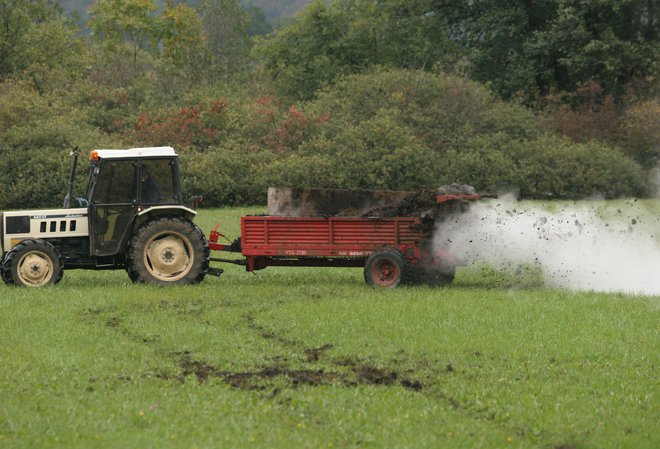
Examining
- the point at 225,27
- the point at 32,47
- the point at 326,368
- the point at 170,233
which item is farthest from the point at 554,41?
the point at 326,368

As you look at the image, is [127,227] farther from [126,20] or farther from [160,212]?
[126,20]

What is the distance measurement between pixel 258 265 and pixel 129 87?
26.4m

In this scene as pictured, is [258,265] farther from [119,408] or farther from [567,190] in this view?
[567,190]

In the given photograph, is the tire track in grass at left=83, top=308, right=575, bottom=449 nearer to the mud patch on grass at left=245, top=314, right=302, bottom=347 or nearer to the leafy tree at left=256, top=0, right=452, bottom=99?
the mud patch on grass at left=245, top=314, right=302, bottom=347

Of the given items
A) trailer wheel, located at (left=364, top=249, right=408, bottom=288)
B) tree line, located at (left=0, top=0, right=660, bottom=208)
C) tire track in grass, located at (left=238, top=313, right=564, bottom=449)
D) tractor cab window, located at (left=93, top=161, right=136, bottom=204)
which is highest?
tree line, located at (left=0, top=0, right=660, bottom=208)

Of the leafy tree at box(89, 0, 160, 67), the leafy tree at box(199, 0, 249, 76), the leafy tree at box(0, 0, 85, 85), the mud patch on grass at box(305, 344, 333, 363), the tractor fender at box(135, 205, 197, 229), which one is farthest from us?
the leafy tree at box(199, 0, 249, 76)

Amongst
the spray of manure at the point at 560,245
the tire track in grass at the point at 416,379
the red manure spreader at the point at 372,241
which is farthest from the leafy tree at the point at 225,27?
the tire track in grass at the point at 416,379

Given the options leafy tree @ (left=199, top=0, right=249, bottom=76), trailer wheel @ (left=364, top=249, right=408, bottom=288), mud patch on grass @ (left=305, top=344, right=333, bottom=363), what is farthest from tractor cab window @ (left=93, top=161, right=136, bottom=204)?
leafy tree @ (left=199, top=0, right=249, bottom=76)

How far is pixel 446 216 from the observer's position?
1755cm

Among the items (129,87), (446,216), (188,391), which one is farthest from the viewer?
(129,87)

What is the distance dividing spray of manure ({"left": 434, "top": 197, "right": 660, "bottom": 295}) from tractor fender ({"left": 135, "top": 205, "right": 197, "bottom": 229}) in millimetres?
4218

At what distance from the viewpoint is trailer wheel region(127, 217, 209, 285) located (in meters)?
17.5

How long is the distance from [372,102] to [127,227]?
21503mm

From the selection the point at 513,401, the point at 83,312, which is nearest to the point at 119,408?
the point at 513,401
